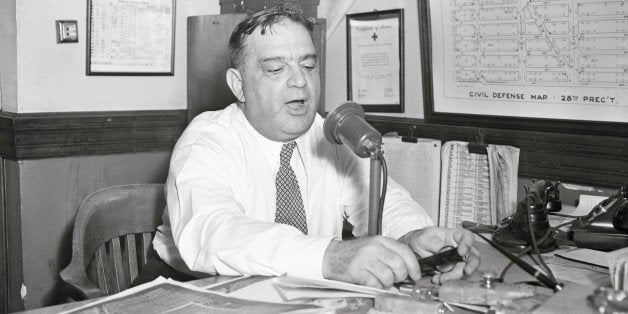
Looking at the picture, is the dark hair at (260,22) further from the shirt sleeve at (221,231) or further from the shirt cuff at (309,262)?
the shirt cuff at (309,262)

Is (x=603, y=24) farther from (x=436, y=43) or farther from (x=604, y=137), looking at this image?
(x=436, y=43)

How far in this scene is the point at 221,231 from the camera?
4.93ft

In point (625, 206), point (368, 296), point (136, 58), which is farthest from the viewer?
point (136, 58)

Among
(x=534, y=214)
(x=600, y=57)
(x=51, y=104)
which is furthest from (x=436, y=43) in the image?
(x=51, y=104)

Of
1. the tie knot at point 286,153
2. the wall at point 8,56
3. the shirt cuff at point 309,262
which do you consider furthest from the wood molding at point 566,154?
the wall at point 8,56

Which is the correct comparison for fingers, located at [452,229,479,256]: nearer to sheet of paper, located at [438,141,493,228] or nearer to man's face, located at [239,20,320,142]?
man's face, located at [239,20,320,142]

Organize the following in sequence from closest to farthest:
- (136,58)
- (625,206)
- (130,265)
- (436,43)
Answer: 1. (625,206)
2. (130,265)
3. (436,43)
4. (136,58)

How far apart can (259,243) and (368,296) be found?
11.1 inches

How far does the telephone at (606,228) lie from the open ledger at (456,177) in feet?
1.54

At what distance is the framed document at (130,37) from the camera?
2.82 m

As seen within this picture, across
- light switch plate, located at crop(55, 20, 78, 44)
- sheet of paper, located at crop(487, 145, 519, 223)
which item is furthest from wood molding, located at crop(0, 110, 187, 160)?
sheet of paper, located at crop(487, 145, 519, 223)

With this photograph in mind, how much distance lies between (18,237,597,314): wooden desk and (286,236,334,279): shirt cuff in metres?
0.17

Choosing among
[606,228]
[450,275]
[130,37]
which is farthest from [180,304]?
[130,37]

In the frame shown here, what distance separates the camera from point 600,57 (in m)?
2.01
